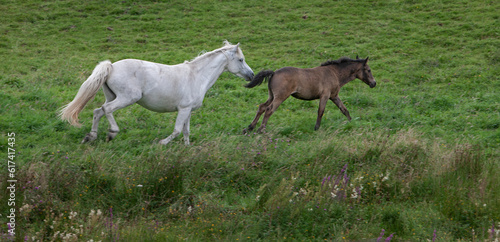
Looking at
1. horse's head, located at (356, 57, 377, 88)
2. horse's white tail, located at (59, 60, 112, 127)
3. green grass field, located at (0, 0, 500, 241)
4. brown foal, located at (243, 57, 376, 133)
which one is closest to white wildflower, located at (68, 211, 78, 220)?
green grass field, located at (0, 0, 500, 241)

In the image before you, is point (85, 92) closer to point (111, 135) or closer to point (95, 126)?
point (95, 126)

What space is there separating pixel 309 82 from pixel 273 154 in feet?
10.6

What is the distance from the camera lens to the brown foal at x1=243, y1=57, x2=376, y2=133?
985cm

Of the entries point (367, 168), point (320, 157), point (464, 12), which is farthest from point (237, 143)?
point (464, 12)

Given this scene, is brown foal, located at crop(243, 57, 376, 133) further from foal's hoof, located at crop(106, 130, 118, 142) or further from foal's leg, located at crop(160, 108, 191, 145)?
foal's hoof, located at crop(106, 130, 118, 142)

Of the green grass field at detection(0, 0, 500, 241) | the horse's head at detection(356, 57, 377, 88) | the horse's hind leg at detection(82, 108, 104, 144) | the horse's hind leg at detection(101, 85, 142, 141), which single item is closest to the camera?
the green grass field at detection(0, 0, 500, 241)

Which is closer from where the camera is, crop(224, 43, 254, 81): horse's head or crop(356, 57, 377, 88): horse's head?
crop(224, 43, 254, 81): horse's head

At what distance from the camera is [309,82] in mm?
10195

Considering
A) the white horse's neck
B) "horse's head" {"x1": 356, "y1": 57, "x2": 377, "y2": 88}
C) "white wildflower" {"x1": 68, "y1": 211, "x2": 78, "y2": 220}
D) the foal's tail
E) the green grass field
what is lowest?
the green grass field

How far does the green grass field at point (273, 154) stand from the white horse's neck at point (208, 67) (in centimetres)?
112

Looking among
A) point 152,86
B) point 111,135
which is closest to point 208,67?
point 152,86

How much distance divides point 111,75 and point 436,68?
1209 cm

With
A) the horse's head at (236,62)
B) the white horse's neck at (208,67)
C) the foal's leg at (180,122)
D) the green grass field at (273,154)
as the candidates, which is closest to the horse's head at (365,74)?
the green grass field at (273,154)

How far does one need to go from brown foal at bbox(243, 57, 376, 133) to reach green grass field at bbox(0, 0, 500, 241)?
0.56m
